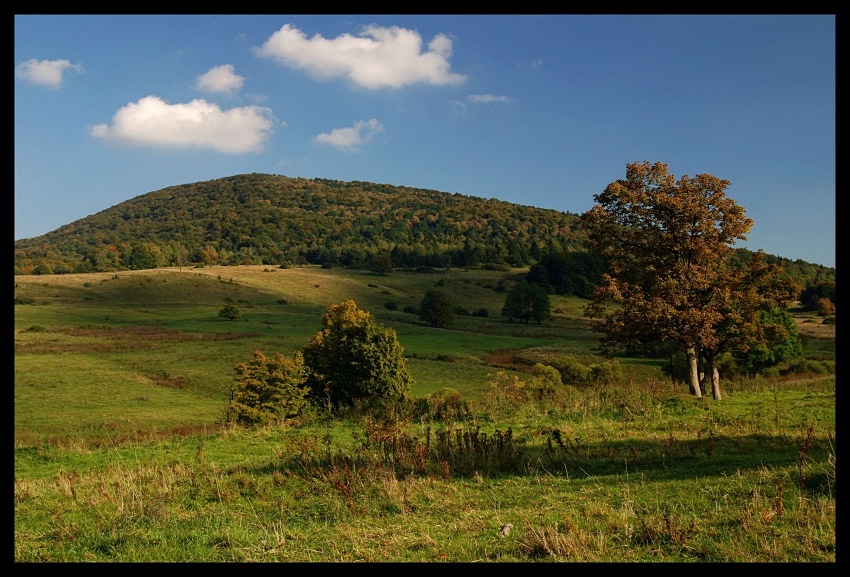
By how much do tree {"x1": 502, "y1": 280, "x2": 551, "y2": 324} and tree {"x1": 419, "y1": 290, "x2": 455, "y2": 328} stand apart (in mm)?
15185

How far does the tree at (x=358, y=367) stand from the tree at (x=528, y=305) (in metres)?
75.3

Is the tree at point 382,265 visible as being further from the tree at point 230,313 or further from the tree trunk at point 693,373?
the tree trunk at point 693,373

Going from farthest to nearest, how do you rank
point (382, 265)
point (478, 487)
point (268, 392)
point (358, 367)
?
point (382, 265) < point (358, 367) < point (268, 392) < point (478, 487)

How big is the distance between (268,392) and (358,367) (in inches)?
237

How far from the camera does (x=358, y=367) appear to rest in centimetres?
3422

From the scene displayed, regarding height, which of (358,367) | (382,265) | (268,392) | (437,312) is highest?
(382,265)

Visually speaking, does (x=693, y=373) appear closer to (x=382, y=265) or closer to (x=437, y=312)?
(x=437, y=312)

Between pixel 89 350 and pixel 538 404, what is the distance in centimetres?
5868

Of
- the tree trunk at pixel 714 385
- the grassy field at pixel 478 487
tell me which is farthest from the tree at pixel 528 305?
the tree trunk at pixel 714 385

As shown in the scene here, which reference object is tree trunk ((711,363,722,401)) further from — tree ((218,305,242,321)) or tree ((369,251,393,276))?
tree ((369,251,393,276))

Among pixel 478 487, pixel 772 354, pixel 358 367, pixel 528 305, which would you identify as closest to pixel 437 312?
pixel 528 305

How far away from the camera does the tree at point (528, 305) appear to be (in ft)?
357
